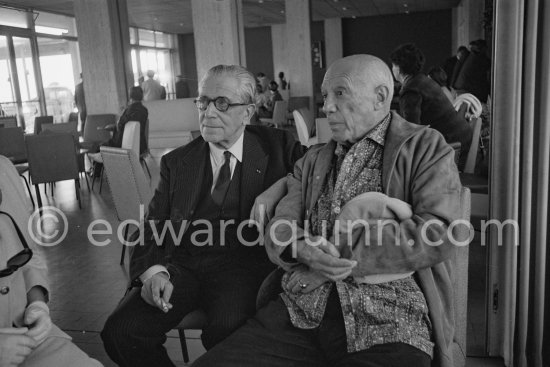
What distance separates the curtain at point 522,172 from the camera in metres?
1.92

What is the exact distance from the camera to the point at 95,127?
385 inches

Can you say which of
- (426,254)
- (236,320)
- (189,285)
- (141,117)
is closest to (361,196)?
(426,254)

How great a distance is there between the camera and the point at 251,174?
2061mm

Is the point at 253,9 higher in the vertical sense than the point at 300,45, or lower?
higher

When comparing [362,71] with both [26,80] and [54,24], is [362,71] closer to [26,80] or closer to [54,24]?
[26,80]

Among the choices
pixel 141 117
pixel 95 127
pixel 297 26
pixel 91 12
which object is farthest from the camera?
pixel 297 26

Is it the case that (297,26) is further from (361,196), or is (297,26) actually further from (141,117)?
(361,196)

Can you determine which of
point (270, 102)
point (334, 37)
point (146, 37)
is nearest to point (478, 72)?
point (270, 102)

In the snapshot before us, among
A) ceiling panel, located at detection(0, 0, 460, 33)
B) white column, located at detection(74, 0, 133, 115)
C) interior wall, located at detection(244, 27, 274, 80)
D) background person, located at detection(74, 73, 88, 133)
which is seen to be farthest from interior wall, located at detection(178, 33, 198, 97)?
white column, located at detection(74, 0, 133, 115)

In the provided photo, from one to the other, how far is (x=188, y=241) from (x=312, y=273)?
2.17ft

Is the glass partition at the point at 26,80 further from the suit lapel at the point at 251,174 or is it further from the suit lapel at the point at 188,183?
the suit lapel at the point at 251,174

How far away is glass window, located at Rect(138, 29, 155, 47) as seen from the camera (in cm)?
2064

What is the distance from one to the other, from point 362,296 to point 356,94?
24.2 inches

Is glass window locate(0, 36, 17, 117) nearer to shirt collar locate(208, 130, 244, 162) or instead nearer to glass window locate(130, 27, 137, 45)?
glass window locate(130, 27, 137, 45)
